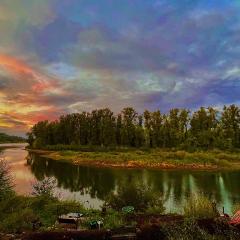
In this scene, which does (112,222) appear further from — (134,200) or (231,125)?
(231,125)

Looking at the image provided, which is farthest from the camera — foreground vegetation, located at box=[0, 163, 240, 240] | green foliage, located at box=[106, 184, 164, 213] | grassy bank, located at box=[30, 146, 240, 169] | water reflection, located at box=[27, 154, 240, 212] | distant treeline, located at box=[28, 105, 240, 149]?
distant treeline, located at box=[28, 105, 240, 149]

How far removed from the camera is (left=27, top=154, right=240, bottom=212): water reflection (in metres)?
39.2

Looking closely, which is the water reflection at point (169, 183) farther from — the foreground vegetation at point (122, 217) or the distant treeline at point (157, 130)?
the distant treeline at point (157, 130)

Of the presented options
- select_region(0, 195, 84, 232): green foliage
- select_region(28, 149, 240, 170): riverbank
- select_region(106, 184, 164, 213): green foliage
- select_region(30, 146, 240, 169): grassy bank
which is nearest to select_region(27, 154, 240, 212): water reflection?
select_region(106, 184, 164, 213): green foliage

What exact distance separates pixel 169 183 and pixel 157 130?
61962 mm

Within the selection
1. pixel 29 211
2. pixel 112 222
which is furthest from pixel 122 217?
pixel 29 211

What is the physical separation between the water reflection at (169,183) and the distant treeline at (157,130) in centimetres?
3810

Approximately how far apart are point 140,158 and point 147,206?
54.7 metres

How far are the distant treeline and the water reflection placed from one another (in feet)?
125

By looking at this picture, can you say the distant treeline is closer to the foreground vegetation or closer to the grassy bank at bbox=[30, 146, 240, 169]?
the grassy bank at bbox=[30, 146, 240, 169]

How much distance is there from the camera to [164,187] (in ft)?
154

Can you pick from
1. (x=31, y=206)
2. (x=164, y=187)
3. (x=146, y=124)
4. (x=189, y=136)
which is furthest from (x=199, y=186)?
(x=146, y=124)

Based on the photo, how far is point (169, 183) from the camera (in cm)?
5066

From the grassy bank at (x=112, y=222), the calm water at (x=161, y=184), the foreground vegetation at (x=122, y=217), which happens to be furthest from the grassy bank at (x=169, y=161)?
the grassy bank at (x=112, y=222)
